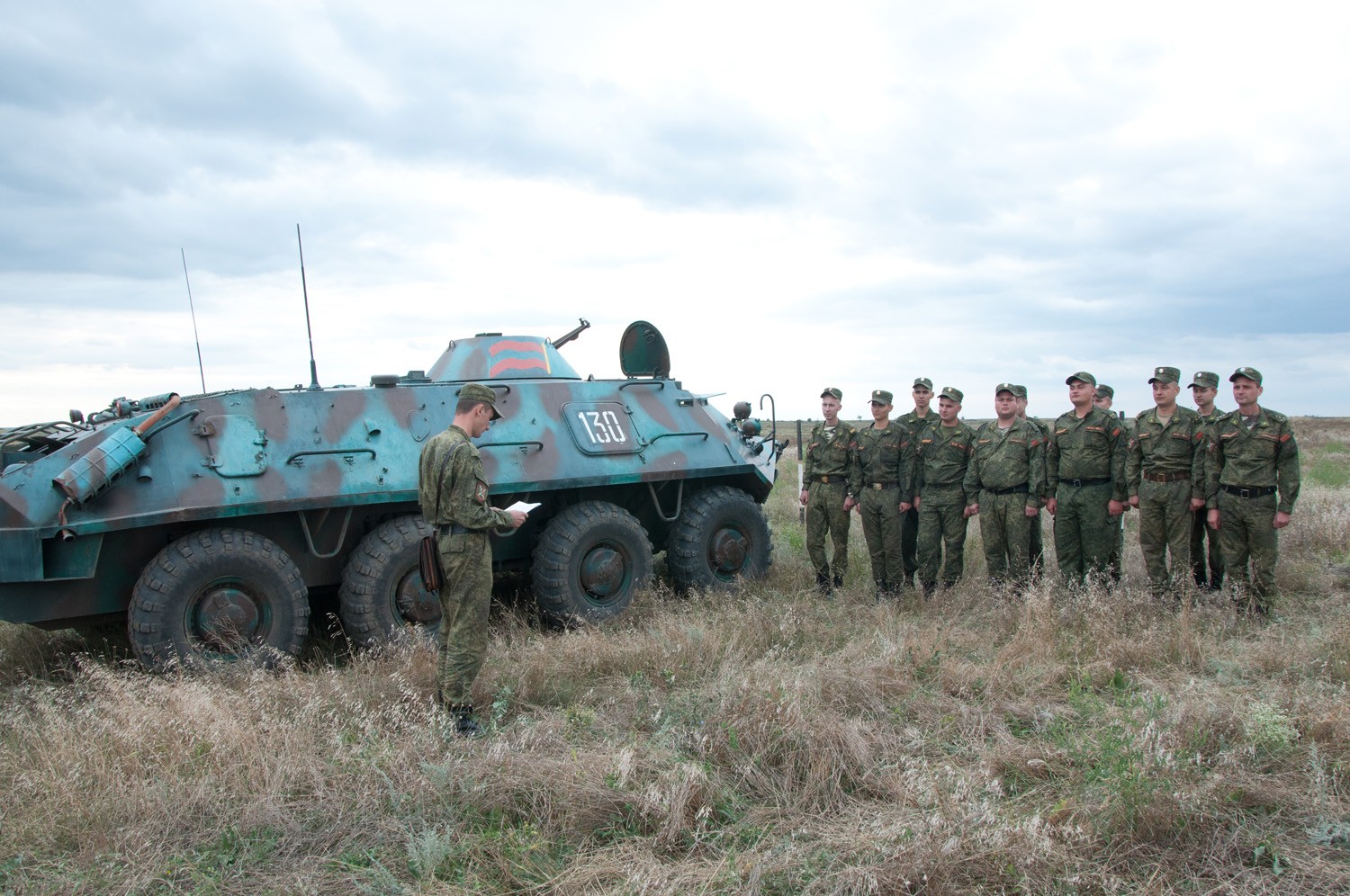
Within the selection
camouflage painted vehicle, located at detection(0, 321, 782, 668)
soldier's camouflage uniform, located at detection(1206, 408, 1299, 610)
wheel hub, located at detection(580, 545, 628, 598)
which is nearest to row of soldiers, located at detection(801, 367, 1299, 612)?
soldier's camouflage uniform, located at detection(1206, 408, 1299, 610)

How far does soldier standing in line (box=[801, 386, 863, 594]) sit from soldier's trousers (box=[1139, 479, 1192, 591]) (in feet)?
7.23

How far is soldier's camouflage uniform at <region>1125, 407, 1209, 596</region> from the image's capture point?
271 inches

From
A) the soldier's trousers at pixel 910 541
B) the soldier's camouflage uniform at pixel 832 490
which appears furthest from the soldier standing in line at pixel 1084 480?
the soldier's camouflage uniform at pixel 832 490

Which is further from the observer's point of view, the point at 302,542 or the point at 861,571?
the point at 861,571

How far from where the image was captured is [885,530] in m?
8.02

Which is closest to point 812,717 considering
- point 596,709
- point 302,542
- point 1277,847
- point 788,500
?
point 596,709

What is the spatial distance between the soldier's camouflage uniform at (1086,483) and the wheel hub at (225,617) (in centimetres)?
563

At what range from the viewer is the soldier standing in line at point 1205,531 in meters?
6.83

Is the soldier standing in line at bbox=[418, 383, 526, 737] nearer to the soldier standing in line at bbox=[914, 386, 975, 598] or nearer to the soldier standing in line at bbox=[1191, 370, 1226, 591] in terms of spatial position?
the soldier standing in line at bbox=[914, 386, 975, 598]

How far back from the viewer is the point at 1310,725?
13.8 ft

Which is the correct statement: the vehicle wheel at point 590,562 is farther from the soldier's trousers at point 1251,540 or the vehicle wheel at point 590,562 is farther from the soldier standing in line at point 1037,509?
the soldier's trousers at point 1251,540

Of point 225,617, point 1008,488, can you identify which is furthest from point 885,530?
point 225,617

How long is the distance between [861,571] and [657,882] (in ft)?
20.4

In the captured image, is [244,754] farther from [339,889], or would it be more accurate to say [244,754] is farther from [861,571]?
[861,571]
